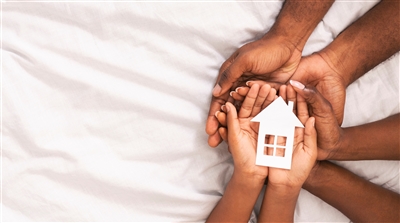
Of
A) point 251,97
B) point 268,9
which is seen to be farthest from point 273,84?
point 268,9

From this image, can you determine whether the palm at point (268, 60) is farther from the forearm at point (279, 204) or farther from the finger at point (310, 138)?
the forearm at point (279, 204)

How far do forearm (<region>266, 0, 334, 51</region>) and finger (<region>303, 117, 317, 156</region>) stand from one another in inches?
9.4

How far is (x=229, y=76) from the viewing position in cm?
89

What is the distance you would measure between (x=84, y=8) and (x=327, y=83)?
2.35 ft

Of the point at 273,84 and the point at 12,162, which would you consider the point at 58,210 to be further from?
the point at 273,84

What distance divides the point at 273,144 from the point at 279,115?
8cm

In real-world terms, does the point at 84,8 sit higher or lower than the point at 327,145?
higher

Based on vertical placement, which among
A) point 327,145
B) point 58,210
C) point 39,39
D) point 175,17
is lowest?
point 58,210

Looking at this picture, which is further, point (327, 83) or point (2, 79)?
point (327, 83)

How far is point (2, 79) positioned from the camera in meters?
0.89

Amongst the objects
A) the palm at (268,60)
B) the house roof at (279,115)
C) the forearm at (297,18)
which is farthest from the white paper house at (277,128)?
the forearm at (297,18)

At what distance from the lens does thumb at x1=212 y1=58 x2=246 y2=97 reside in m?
0.89

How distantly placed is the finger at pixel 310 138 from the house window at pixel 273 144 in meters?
0.06

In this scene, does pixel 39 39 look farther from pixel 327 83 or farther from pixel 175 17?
pixel 327 83
